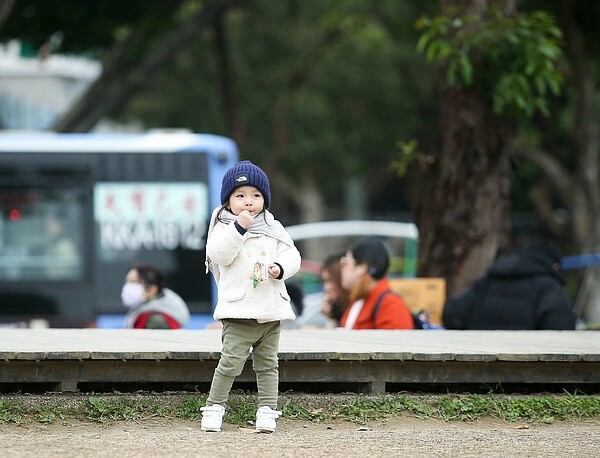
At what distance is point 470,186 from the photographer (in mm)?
12398

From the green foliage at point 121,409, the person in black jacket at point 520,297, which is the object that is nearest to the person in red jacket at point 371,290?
the person in black jacket at point 520,297

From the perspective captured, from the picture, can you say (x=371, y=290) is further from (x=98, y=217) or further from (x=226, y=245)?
(x=98, y=217)

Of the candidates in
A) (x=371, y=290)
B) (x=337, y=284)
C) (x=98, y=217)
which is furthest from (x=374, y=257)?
(x=98, y=217)

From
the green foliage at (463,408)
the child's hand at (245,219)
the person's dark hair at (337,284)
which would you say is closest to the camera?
the child's hand at (245,219)

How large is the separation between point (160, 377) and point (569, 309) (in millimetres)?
3501

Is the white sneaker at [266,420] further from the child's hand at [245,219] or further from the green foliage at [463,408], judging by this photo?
the green foliage at [463,408]

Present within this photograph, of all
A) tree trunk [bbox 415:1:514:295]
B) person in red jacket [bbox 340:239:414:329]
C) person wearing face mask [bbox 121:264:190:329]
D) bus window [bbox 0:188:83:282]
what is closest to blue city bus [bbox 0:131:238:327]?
bus window [bbox 0:188:83:282]

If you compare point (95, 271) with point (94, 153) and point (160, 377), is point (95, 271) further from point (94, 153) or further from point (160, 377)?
point (160, 377)

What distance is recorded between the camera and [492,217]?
12461 mm

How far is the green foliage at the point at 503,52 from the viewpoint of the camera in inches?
451

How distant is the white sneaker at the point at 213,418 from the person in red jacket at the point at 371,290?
2.73 m

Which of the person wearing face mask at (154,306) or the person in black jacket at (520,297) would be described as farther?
the person wearing face mask at (154,306)

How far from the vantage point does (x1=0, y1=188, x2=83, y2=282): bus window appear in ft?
51.1

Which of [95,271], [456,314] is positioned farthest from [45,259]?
[456,314]
